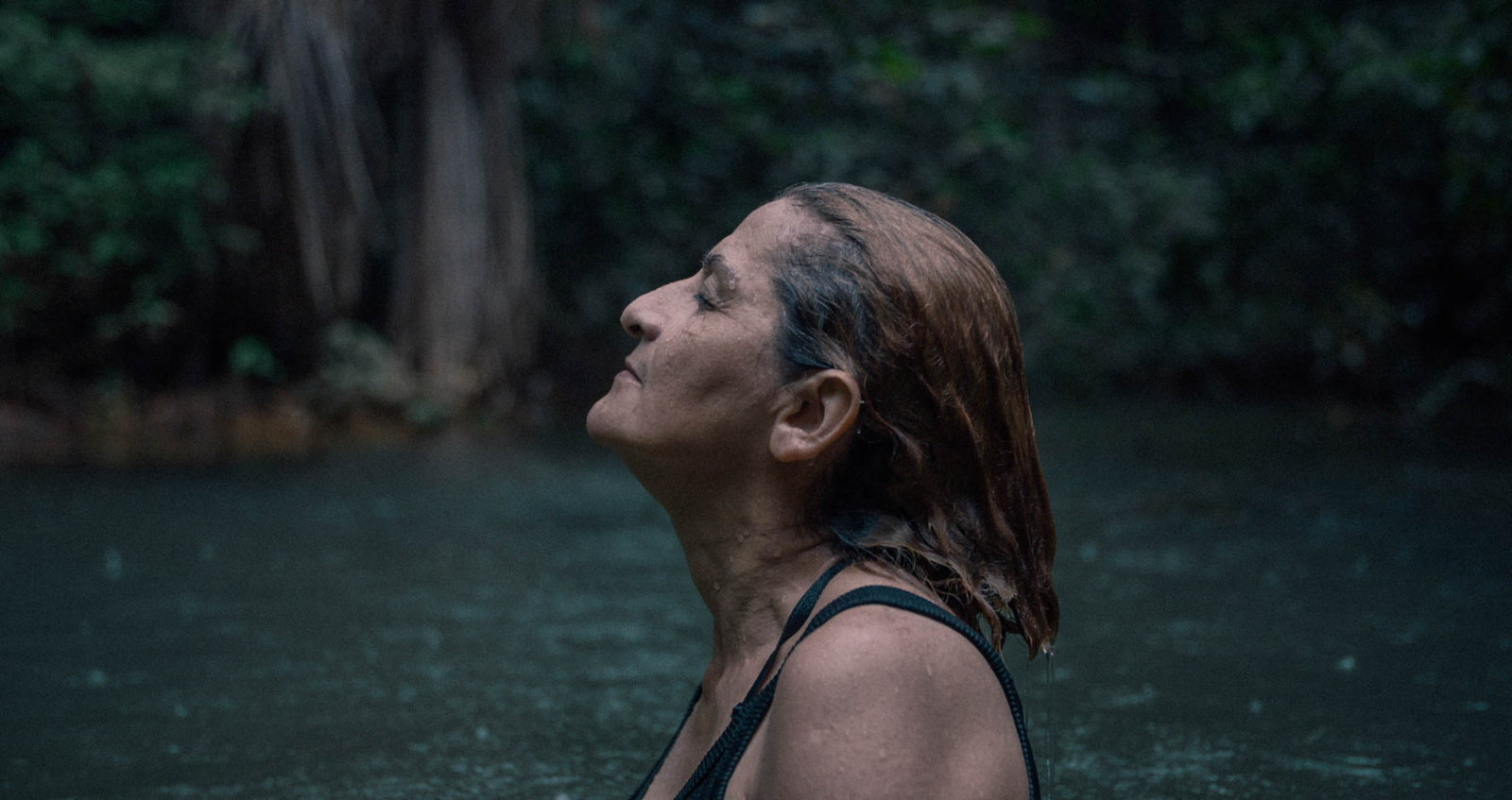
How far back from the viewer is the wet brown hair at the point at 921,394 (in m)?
1.51

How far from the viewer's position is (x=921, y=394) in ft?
5.03

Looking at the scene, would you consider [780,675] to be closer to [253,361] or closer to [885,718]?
[885,718]

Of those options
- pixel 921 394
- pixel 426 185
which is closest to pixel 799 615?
pixel 921 394

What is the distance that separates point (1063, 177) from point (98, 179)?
6698mm

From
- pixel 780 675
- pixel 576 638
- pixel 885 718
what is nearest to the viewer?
pixel 885 718

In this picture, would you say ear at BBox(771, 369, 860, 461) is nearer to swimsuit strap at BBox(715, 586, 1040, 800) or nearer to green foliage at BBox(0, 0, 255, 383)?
swimsuit strap at BBox(715, 586, 1040, 800)

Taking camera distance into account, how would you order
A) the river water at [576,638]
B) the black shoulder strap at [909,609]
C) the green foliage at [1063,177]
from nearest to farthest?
the black shoulder strap at [909,609] → the river water at [576,638] → the green foliage at [1063,177]

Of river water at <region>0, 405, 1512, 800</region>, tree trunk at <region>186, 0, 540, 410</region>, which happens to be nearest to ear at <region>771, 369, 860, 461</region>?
river water at <region>0, 405, 1512, 800</region>

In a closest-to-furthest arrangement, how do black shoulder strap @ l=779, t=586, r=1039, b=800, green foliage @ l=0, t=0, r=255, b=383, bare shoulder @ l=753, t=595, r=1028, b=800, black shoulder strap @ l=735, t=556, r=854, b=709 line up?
1. bare shoulder @ l=753, t=595, r=1028, b=800
2. black shoulder strap @ l=779, t=586, r=1039, b=800
3. black shoulder strap @ l=735, t=556, r=854, b=709
4. green foliage @ l=0, t=0, r=255, b=383

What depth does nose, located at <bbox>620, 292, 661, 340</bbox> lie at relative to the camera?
64.2 inches

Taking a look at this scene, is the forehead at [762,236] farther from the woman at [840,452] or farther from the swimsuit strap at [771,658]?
the swimsuit strap at [771,658]

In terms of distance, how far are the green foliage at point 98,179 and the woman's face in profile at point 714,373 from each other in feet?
22.6

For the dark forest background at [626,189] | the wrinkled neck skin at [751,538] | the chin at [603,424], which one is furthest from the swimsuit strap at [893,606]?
the dark forest background at [626,189]

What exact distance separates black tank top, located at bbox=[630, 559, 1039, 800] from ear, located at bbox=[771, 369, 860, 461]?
0.15 meters
